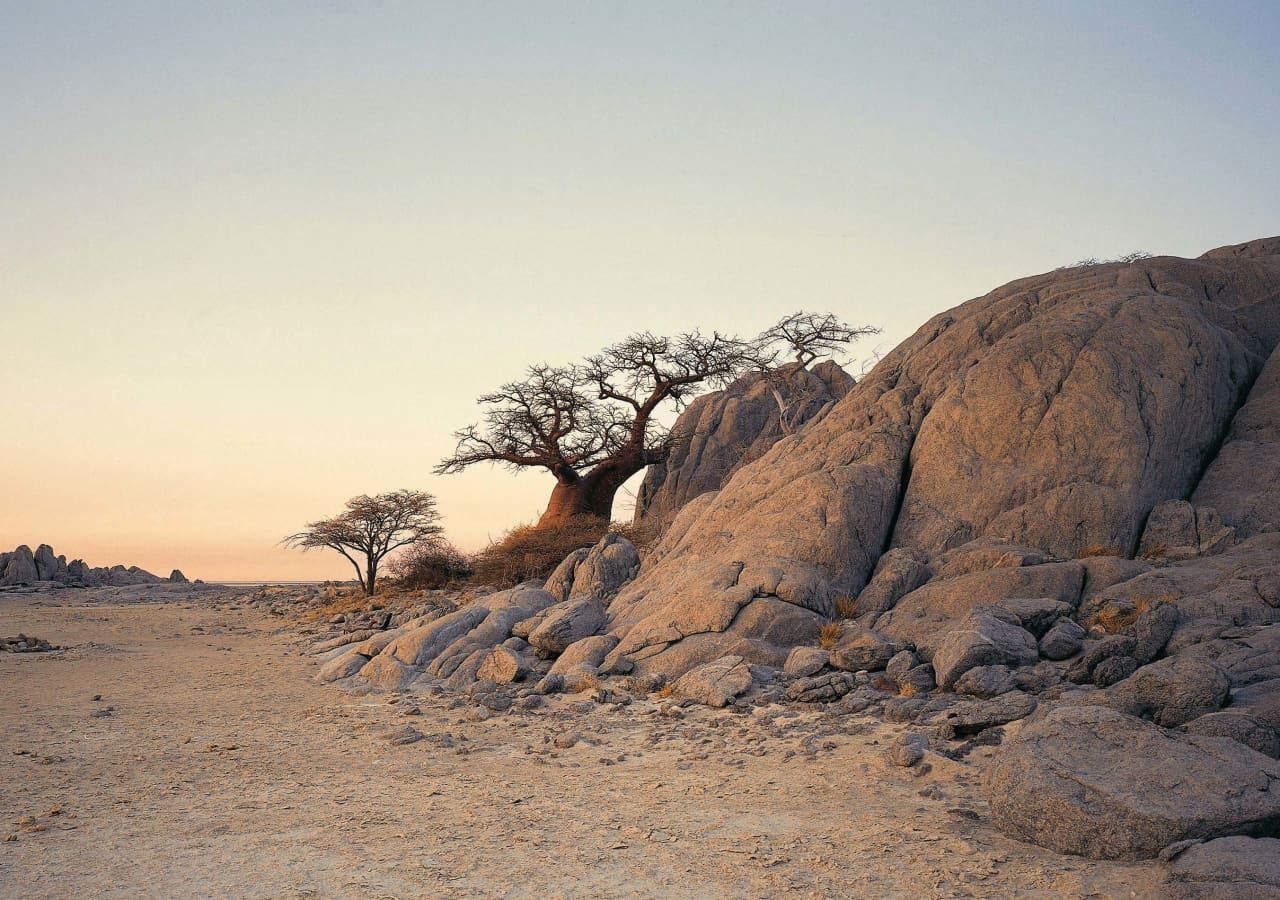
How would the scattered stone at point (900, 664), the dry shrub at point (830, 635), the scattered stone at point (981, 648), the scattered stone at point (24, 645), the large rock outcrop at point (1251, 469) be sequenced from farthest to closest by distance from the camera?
1. the scattered stone at point (24, 645)
2. the large rock outcrop at point (1251, 469)
3. the dry shrub at point (830, 635)
4. the scattered stone at point (900, 664)
5. the scattered stone at point (981, 648)

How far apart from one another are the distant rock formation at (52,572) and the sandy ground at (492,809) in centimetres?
3692

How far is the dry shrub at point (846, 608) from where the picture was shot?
15.3m

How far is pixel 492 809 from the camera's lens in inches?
337

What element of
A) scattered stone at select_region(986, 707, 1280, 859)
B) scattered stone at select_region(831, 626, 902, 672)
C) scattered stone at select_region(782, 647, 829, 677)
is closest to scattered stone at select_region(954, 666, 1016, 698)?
scattered stone at select_region(831, 626, 902, 672)

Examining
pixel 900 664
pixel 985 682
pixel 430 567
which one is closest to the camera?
pixel 985 682

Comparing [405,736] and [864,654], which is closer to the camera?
[405,736]

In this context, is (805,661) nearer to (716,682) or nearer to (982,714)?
(716,682)

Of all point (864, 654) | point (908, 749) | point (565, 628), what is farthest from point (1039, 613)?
point (565, 628)

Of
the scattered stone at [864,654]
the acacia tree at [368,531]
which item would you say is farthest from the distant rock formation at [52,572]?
the scattered stone at [864,654]

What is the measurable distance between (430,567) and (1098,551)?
22.9 metres

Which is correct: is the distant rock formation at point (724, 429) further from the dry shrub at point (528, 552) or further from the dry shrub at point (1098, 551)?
the dry shrub at point (1098, 551)

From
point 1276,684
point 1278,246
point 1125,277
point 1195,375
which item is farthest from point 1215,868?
point 1278,246

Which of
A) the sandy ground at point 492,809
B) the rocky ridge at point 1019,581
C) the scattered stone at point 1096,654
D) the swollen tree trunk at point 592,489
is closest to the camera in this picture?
the sandy ground at point 492,809

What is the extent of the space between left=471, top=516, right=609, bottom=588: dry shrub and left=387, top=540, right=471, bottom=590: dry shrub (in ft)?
1.92
